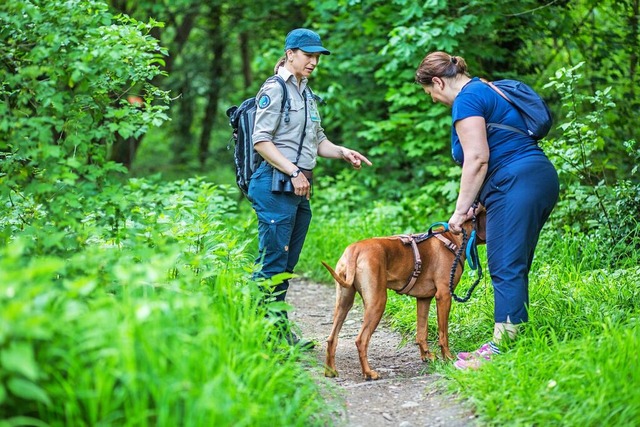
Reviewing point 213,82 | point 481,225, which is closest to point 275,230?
point 481,225

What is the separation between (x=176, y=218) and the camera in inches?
222

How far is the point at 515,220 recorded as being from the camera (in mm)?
4512

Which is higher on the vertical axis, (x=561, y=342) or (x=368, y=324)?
(x=561, y=342)

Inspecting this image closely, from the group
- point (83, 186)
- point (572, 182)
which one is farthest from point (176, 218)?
point (572, 182)

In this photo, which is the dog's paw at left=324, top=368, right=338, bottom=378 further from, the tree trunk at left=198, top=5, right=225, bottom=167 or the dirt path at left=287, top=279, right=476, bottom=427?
the tree trunk at left=198, top=5, right=225, bottom=167

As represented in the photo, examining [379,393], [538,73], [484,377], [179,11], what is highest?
[179,11]

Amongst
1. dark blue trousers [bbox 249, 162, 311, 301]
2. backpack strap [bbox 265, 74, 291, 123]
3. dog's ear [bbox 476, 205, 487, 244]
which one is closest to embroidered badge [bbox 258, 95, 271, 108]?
backpack strap [bbox 265, 74, 291, 123]

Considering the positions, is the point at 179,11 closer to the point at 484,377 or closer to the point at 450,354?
the point at 450,354

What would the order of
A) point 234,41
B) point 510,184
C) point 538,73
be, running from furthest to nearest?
point 234,41 < point 538,73 < point 510,184

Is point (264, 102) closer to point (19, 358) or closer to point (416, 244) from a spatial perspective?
point (416, 244)

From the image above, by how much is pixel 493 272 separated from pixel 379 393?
3.66 ft

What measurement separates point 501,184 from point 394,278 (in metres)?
1.09

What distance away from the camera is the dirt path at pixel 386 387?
161 inches

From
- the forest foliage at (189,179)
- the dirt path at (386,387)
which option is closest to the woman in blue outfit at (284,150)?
the forest foliage at (189,179)
